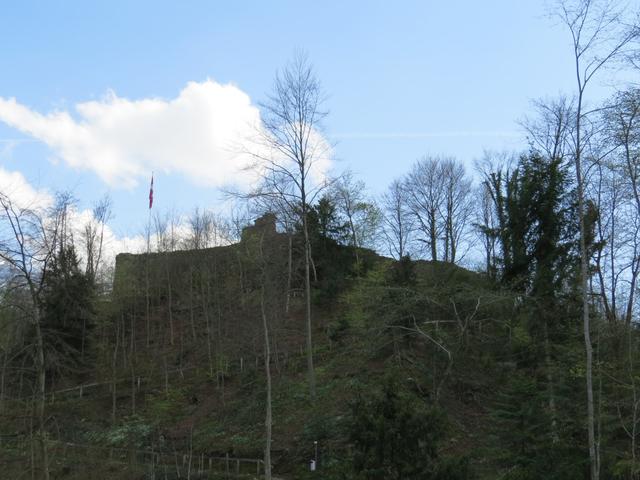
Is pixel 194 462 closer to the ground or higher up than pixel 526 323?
closer to the ground

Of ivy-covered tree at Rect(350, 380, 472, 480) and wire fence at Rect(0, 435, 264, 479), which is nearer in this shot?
ivy-covered tree at Rect(350, 380, 472, 480)

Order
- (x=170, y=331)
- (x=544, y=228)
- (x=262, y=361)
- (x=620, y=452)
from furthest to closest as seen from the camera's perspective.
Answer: (x=170, y=331) → (x=262, y=361) → (x=544, y=228) → (x=620, y=452)

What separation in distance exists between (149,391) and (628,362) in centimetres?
2432

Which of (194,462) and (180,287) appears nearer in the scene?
(194,462)

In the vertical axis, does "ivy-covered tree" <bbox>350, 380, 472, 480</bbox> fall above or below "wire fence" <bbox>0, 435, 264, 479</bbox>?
above

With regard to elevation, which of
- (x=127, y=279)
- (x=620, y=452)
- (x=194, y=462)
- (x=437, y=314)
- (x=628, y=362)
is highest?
(x=127, y=279)

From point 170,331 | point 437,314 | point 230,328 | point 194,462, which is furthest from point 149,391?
point 437,314

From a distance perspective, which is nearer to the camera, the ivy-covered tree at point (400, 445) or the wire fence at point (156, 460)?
the ivy-covered tree at point (400, 445)

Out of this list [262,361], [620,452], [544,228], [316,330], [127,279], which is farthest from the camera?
[127,279]

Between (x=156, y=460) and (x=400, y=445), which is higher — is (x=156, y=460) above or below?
below

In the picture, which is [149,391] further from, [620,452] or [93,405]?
[620,452]

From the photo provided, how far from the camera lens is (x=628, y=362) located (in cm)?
1427

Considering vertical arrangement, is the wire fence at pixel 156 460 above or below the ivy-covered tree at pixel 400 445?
below

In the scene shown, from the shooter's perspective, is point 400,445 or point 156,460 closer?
point 400,445
